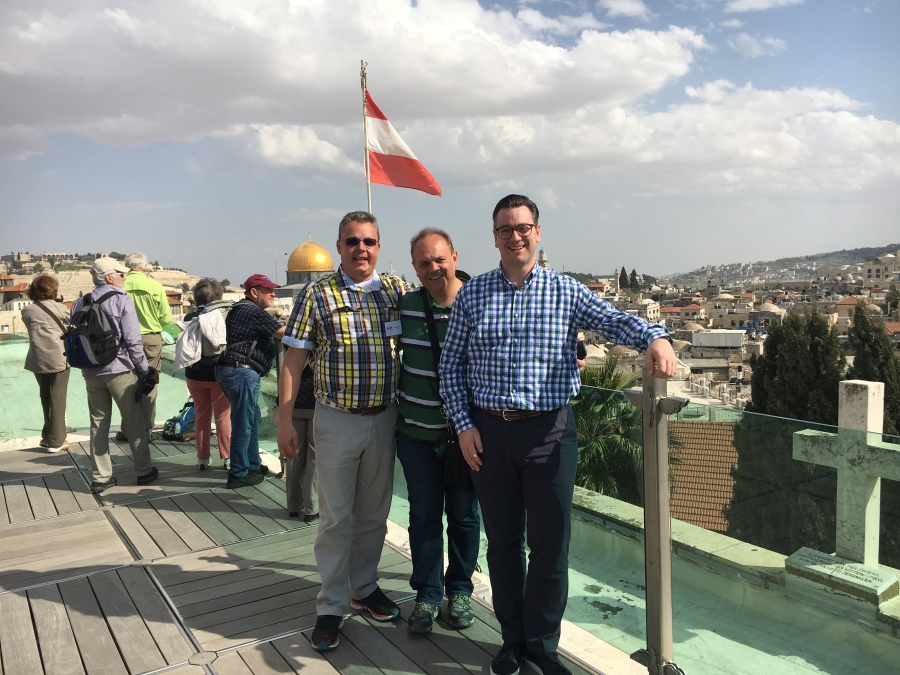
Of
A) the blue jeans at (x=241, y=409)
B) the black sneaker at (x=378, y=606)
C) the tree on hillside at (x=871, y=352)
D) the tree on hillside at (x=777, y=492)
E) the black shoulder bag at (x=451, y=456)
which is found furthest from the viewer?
the tree on hillside at (x=871, y=352)

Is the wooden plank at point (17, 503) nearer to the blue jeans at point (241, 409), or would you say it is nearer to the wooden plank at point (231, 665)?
the blue jeans at point (241, 409)

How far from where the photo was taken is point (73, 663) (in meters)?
2.69

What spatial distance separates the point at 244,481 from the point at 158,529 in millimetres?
832

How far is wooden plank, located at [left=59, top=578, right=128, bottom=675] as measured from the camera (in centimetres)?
267

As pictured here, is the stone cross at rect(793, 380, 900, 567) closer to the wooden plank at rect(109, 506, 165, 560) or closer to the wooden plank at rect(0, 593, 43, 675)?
the wooden plank at rect(0, 593, 43, 675)

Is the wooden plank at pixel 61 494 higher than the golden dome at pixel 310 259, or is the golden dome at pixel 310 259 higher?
the golden dome at pixel 310 259

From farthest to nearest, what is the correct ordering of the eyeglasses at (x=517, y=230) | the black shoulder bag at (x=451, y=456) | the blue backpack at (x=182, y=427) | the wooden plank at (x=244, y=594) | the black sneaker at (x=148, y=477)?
the blue backpack at (x=182, y=427) < the black sneaker at (x=148, y=477) < the wooden plank at (x=244, y=594) < the black shoulder bag at (x=451, y=456) < the eyeglasses at (x=517, y=230)

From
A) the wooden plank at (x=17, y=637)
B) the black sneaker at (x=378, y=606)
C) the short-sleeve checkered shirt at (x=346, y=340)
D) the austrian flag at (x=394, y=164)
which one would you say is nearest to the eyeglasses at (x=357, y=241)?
the short-sleeve checkered shirt at (x=346, y=340)

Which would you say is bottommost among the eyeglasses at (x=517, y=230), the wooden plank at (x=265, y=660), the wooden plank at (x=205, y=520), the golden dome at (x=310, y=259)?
the wooden plank at (x=265, y=660)

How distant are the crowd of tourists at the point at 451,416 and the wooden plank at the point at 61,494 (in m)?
2.51

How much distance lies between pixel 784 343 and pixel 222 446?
107 feet

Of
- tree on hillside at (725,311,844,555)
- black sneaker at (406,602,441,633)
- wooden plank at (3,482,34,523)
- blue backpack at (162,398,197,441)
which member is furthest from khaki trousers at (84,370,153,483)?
tree on hillside at (725,311,844,555)

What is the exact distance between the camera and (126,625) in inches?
117

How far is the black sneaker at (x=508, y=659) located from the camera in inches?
98.7
